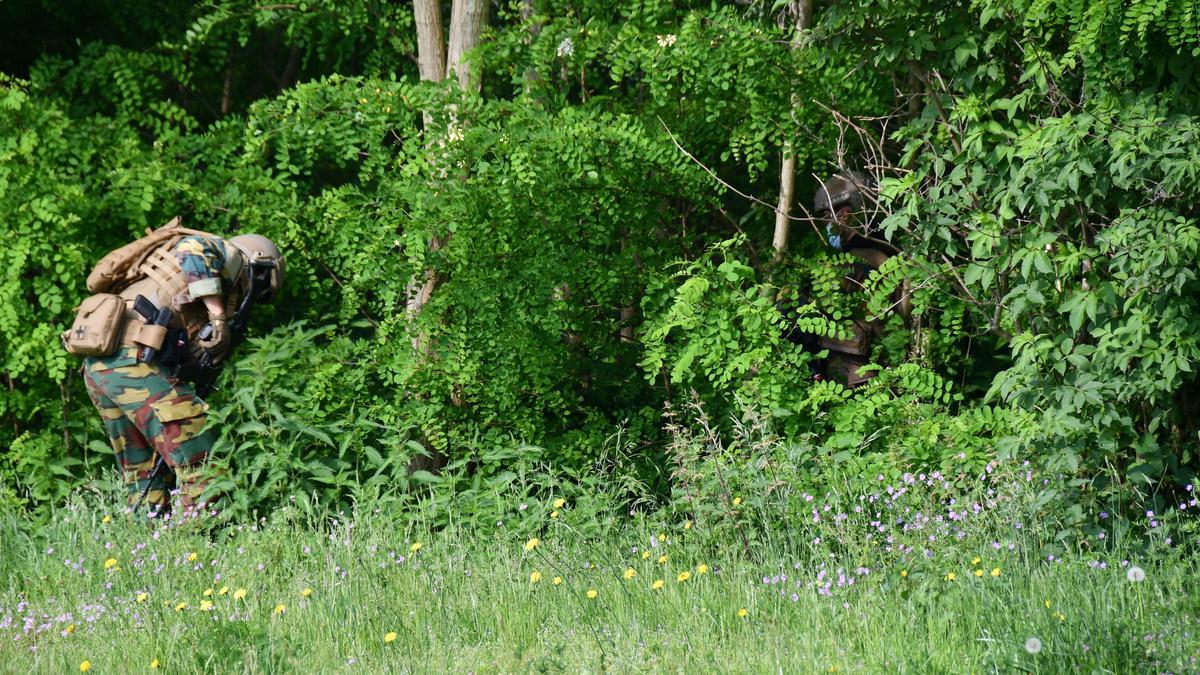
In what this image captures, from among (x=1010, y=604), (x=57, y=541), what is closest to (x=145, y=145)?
(x=57, y=541)

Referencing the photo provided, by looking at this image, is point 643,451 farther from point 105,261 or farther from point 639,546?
point 105,261

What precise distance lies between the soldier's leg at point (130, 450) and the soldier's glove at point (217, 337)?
556 millimetres

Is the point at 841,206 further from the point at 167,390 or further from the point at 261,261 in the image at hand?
the point at 167,390

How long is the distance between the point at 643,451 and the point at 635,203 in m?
1.30

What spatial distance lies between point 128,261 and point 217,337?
657mm

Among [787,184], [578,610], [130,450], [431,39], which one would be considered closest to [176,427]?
[130,450]

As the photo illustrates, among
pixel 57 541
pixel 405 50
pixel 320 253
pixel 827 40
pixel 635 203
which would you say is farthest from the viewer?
pixel 405 50

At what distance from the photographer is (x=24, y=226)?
680cm

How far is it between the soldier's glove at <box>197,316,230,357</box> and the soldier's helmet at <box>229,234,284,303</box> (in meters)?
0.28

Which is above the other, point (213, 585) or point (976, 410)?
point (976, 410)

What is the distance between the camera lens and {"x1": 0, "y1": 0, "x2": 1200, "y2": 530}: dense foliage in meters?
4.77

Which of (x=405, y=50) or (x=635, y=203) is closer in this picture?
(x=635, y=203)

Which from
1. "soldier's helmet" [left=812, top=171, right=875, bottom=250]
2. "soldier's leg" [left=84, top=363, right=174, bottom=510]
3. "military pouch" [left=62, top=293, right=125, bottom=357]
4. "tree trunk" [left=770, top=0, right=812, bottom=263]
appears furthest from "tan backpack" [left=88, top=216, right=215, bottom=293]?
"soldier's helmet" [left=812, top=171, right=875, bottom=250]

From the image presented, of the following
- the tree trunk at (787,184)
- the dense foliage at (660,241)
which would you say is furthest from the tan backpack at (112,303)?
the tree trunk at (787,184)
